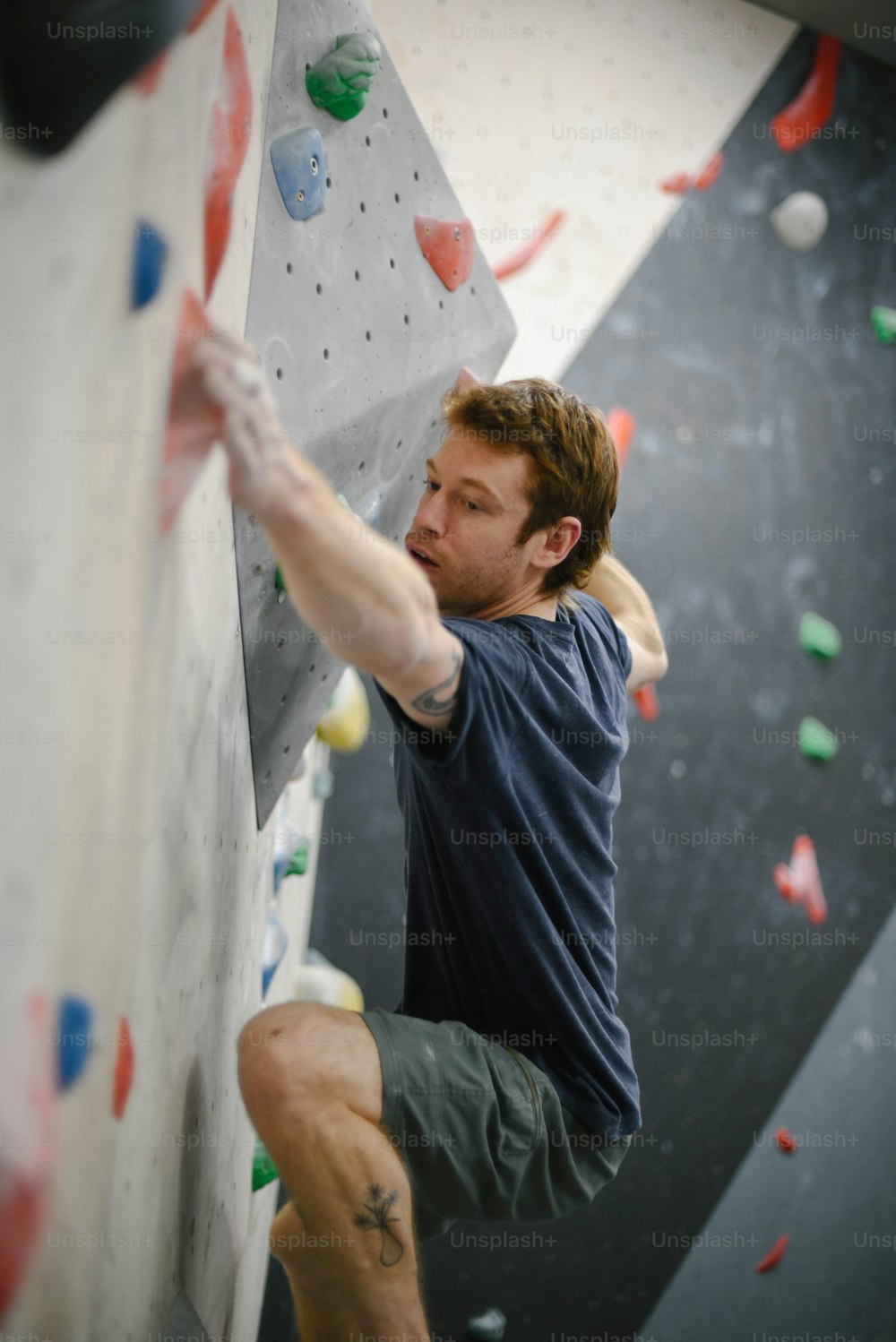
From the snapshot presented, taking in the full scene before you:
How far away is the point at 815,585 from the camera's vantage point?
279cm

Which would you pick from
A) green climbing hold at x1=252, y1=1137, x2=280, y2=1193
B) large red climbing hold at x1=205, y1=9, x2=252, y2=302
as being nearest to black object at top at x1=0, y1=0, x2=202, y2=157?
large red climbing hold at x1=205, y1=9, x2=252, y2=302

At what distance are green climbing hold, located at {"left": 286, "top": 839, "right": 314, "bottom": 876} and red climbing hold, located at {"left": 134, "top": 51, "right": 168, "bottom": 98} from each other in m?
1.38

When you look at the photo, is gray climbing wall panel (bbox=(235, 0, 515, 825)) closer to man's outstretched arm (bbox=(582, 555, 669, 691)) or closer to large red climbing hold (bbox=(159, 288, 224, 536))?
large red climbing hold (bbox=(159, 288, 224, 536))

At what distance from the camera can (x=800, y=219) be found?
2717 mm

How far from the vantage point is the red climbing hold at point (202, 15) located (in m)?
0.70

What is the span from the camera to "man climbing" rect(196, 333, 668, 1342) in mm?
1012

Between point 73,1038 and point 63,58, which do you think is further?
point 73,1038

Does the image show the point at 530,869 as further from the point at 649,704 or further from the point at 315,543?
the point at 649,704

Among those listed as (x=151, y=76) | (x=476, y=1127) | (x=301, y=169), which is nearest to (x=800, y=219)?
(x=301, y=169)

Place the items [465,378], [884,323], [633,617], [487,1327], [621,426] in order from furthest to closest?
[884,323], [621,426], [487,1327], [633,617], [465,378]

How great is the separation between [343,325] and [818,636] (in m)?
1.87

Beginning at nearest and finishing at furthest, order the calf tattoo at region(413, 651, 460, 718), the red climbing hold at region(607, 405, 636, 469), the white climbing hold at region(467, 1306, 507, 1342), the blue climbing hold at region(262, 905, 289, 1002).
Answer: the calf tattoo at region(413, 651, 460, 718)
the blue climbing hold at region(262, 905, 289, 1002)
the white climbing hold at region(467, 1306, 507, 1342)
the red climbing hold at region(607, 405, 636, 469)

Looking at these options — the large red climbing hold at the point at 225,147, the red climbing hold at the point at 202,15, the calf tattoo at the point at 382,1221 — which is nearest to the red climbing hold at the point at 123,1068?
the calf tattoo at the point at 382,1221

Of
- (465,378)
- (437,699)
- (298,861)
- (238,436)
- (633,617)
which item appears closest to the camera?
(238,436)
